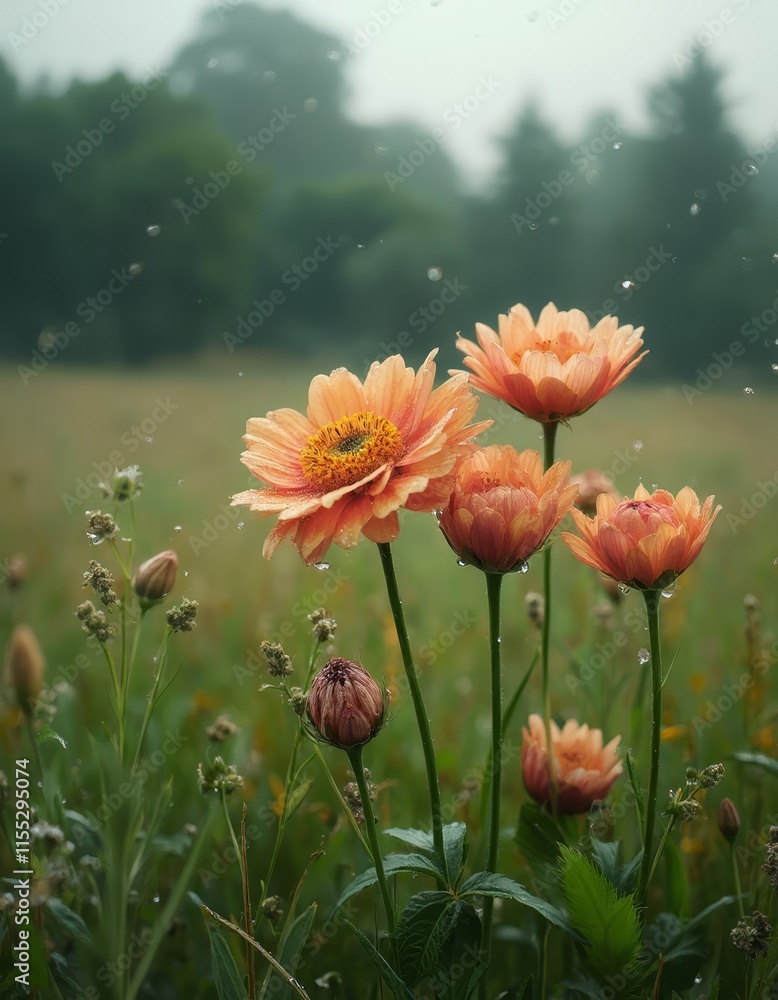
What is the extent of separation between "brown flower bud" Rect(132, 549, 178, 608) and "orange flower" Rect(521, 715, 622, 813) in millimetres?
251

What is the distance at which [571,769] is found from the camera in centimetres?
57

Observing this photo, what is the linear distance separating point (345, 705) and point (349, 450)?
0.14m

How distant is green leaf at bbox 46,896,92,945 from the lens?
0.45 metres

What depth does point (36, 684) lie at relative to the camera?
1.44 feet

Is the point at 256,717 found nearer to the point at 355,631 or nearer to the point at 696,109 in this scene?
the point at 355,631

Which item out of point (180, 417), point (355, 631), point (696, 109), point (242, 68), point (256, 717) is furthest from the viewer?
point (696, 109)

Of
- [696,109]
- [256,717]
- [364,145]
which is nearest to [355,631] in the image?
[256,717]

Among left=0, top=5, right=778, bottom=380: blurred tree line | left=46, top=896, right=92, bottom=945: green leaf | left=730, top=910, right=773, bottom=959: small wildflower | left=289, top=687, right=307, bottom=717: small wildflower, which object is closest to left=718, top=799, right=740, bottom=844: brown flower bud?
left=730, top=910, right=773, bottom=959: small wildflower

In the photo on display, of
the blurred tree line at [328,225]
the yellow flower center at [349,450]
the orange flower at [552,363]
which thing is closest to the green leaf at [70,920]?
the yellow flower center at [349,450]

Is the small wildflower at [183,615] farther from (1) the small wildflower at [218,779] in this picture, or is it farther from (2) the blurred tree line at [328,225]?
(2) the blurred tree line at [328,225]

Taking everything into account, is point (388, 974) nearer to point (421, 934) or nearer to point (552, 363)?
point (421, 934)

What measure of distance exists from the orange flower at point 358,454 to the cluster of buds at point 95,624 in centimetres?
11

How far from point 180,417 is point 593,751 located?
43.6 inches

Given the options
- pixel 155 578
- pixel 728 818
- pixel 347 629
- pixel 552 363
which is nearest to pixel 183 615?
pixel 155 578
